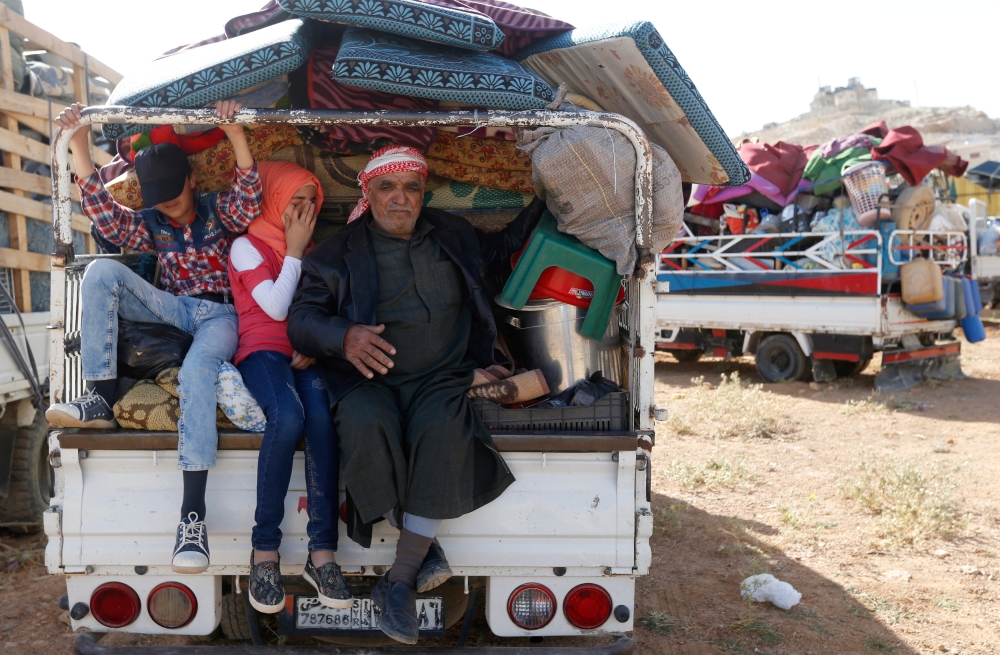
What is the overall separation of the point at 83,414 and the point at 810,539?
12.6ft

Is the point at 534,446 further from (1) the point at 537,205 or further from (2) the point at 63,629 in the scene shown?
(2) the point at 63,629

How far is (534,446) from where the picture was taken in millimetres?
2586

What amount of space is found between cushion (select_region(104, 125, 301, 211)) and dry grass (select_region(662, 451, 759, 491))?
3.62m

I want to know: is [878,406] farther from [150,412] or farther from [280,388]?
[150,412]

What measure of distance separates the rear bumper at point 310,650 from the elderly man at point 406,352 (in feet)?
0.65

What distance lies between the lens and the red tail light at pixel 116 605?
2561 mm

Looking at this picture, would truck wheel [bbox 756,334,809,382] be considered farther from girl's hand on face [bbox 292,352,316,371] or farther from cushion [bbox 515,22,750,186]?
girl's hand on face [bbox 292,352,316,371]

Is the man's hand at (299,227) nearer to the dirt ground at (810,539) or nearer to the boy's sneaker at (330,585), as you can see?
the boy's sneaker at (330,585)

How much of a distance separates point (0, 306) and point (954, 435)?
7.24m

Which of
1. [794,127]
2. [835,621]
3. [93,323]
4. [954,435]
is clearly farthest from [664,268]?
[794,127]

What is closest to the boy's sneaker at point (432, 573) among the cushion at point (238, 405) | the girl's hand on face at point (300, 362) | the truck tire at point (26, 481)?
the cushion at point (238, 405)

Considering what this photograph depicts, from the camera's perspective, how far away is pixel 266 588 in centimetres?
243

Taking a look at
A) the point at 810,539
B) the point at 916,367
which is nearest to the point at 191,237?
the point at 810,539

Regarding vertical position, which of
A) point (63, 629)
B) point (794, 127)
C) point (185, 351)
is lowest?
point (63, 629)
